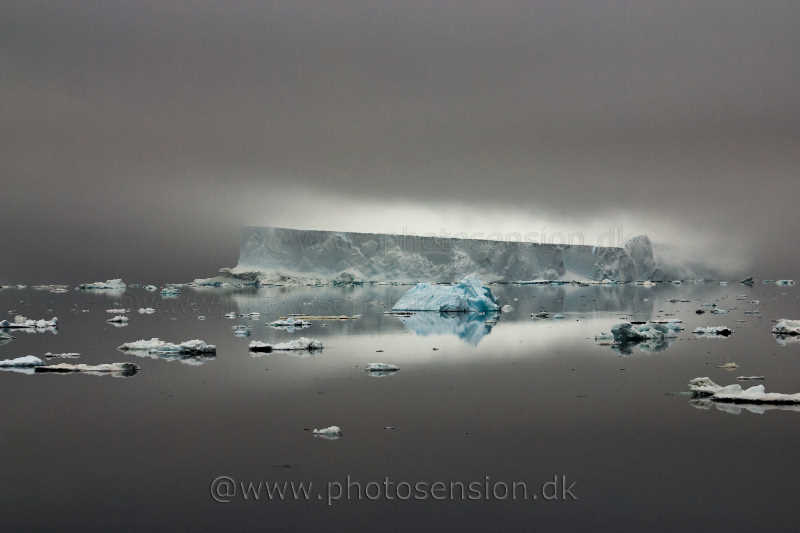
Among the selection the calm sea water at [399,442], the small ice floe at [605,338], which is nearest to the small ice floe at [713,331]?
the small ice floe at [605,338]

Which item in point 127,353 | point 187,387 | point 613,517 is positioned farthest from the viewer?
point 127,353

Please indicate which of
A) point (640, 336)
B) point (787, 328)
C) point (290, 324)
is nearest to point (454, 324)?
point (290, 324)

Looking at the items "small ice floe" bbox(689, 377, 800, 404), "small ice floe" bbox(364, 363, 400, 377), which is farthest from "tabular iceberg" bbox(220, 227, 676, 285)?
"small ice floe" bbox(689, 377, 800, 404)

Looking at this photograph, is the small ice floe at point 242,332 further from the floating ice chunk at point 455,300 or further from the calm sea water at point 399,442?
the floating ice chunk at point 455,300

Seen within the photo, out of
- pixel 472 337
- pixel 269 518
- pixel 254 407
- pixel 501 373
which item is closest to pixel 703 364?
pixel 501 373

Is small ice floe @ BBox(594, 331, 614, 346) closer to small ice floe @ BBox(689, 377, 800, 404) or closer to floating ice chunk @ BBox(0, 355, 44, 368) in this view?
small ice floe @ BBox(689, 377, 800, 404)

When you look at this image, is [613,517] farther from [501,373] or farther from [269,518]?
[501,373]

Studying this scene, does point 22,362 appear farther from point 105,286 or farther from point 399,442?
point 105,286
